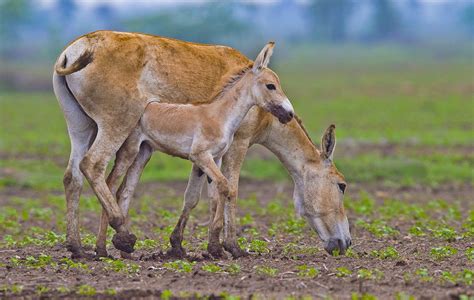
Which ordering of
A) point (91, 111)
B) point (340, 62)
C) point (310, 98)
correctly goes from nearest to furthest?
point (91, 111)
point (310, 98)
point (340, 62)

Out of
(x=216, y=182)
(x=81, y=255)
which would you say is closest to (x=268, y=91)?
(x=216, y=182)

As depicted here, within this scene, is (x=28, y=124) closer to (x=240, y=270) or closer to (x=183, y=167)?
(x=183, y=167)

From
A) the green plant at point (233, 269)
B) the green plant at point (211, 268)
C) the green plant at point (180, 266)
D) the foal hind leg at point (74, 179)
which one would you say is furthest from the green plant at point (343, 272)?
the foal hind leg at point (74, 179)

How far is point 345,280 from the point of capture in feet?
28.5

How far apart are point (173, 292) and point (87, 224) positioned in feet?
20.5

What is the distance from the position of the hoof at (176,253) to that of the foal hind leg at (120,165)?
2.26 ft

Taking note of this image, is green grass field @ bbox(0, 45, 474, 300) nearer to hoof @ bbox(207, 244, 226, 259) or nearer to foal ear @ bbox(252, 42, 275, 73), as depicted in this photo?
hoof @ bbox(207, 244, 226, 259)

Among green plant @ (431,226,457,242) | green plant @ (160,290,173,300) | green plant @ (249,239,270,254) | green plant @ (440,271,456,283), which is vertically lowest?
green plant @ (160,290,173,300)

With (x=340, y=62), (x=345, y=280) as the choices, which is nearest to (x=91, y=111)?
(x=345, y=280)

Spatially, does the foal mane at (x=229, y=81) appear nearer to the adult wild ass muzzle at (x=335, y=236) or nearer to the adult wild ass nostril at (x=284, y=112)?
the adult wild ass nostril at (x=284, y=112)

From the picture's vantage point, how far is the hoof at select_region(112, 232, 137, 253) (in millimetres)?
10055

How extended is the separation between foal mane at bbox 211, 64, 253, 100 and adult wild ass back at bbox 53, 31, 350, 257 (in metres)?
0.05

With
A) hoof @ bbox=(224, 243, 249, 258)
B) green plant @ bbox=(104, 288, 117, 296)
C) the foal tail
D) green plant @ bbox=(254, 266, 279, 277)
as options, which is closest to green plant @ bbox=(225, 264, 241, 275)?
green plant @ bbox=(254, 266, 279, 277)

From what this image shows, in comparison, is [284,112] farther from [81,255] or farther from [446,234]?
[446,234]
